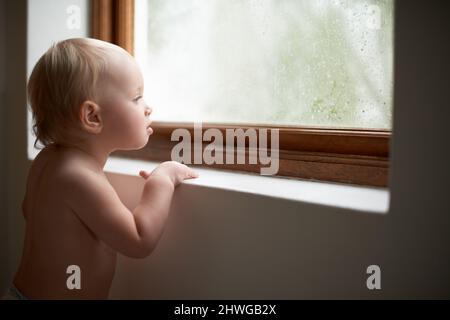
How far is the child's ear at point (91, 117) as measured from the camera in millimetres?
889

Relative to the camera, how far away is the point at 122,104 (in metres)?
0.92

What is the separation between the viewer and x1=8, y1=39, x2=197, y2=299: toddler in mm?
877

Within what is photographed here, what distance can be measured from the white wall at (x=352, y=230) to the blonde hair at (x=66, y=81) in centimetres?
27

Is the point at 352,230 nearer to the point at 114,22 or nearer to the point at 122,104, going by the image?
the point at 122,104

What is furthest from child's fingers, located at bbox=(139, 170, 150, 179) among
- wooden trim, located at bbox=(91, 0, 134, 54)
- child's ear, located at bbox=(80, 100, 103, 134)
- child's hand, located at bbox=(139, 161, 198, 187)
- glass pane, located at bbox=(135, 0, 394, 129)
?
wooden trim, located at bbox=(91, 0, 134, 54)

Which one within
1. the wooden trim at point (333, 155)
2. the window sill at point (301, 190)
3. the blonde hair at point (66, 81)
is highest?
the blonde hair at point (66, 81)

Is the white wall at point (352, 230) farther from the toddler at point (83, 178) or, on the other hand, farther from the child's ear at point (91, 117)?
the child's ear at point (91, 117)

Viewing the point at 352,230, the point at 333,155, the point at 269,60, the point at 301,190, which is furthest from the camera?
the point at 269,60

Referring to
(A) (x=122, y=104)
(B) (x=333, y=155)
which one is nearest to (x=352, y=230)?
(B) (x=333, y=155)

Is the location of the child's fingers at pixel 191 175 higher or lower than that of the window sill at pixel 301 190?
higher

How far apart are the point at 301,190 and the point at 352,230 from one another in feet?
0.52

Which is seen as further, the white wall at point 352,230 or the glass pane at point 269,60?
the glass pane at point 269,60

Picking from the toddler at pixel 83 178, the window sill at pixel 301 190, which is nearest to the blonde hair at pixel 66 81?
the toddler at pixel 83 178

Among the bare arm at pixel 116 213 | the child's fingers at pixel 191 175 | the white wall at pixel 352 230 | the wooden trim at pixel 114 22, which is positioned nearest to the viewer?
the white wall at pixel 352 230
